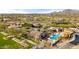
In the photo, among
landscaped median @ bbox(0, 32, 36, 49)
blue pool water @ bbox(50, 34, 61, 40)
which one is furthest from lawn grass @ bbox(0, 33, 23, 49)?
blue pool water @ bbox(50, 34, 61, 40)

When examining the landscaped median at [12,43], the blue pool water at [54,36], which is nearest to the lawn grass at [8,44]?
the landscaped median at [12,43]

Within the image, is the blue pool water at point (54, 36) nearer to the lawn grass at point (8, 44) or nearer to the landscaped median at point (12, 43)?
the landscaped median at point (12, 43)

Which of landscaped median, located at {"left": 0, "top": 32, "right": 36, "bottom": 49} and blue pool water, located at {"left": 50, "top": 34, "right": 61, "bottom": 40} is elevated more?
blue pool water, located at {"left": 50, "top": 34, "right": 61, "bottom": 40}

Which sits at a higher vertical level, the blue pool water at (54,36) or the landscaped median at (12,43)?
the blue pool water at (54,36)

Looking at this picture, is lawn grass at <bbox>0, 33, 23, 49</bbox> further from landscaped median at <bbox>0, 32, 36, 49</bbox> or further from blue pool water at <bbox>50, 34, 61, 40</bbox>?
blue pool water at <bbox>50, 34, 61, 40</bbox>

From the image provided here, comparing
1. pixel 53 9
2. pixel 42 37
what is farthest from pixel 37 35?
pixel 53 9
